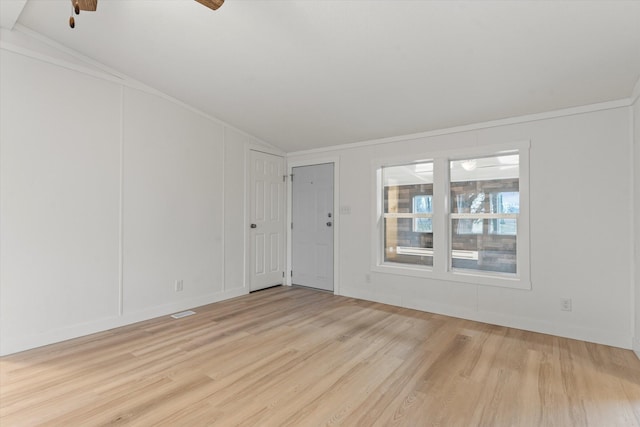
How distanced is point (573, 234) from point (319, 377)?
2.83m

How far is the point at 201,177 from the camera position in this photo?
14.2ft

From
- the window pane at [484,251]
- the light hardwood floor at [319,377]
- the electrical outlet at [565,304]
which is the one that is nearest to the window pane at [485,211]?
the window pane at [484,251]

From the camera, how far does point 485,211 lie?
3.78 m

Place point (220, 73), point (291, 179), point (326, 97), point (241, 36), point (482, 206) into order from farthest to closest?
point (291, 179) < point (482, 206) < point (326, 97) < point (220, 73) < point (241, 36)

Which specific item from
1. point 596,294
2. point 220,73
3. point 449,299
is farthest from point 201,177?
point 596,294

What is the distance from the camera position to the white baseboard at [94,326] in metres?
2.82

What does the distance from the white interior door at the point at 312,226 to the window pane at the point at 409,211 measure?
0.92 meters

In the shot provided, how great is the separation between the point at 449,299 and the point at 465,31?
9.47 ft

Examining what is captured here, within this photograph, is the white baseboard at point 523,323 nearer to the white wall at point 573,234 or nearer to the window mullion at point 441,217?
the white wall at point 573,234

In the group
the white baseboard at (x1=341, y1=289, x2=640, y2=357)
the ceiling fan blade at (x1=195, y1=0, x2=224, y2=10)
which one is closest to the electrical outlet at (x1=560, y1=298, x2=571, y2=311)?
the white baseboard at (x1=341, y1=289, x2=640, y2=357)

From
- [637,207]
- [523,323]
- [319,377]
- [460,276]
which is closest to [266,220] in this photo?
[460,276]

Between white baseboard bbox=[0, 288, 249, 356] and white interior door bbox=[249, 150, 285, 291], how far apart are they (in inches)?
30.5

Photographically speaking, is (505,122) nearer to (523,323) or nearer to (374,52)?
(374,52)

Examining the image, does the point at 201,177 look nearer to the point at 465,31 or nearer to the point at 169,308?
the point at 169,308
